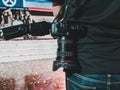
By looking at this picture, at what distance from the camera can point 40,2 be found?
4629 millimetres

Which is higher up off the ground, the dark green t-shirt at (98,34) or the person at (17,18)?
the dark green t-shirt at (98,34)

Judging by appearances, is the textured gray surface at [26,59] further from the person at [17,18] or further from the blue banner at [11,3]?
the blue banner at [11,3]

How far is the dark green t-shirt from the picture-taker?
1707 mm

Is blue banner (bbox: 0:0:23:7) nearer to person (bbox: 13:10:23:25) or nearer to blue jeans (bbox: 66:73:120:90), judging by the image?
person (bbox: 13:10:23:25)

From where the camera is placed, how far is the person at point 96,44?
1697 mm

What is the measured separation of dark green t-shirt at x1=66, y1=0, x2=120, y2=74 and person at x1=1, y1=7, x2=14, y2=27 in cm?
254

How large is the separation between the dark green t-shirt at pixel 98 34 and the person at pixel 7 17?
8.32ft

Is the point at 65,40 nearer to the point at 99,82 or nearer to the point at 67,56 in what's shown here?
the point at 67,56

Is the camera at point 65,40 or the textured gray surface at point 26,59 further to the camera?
the textured gray surface at point 26,59

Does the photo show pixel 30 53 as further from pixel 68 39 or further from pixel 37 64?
pixel 68 39

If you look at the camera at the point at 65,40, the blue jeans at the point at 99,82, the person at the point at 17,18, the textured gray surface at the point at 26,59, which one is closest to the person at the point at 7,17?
the person at the point at 17,18

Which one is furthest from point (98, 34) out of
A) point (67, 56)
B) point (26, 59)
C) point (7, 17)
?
point (26, 59)

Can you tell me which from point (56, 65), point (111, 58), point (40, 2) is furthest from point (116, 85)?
point (40, 2)

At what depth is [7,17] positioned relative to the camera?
430 centimetres
